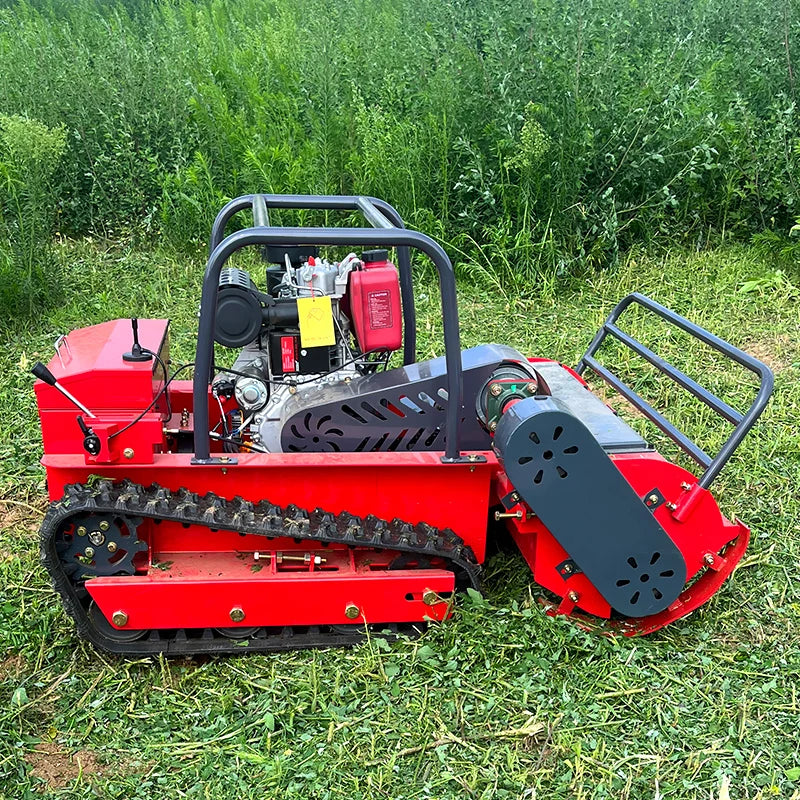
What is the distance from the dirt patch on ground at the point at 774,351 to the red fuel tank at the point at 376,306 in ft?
10.7

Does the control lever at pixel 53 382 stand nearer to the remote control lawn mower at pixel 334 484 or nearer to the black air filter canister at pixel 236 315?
the remote control lawn mower at pixel 334 484

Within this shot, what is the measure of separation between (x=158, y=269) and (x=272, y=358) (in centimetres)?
385

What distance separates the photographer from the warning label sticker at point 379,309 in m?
3.64

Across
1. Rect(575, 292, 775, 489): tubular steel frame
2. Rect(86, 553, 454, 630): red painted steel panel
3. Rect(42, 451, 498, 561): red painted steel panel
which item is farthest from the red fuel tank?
Rect(575, 292, 775, 489): tubular steel frame

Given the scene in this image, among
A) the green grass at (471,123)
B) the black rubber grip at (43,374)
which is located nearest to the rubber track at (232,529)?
the black rubber grip at (43,374)

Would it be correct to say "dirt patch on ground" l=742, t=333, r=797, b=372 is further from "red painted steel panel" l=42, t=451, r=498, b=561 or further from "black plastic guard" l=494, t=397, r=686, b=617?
"red painted steel panel" l=42, t=451, r=498, b=561

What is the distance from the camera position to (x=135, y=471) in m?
3.36

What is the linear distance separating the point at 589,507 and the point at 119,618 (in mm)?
1820

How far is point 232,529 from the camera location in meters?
3.32

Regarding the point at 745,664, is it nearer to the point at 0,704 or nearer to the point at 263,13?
the point at 0,704

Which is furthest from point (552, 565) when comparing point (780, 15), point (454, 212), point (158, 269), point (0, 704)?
point (780, 15)

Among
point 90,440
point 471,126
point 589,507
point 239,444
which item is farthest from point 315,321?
point 471,126

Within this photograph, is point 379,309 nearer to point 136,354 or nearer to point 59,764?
point 136,354

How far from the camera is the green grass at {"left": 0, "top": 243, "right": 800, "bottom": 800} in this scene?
2891 mm
